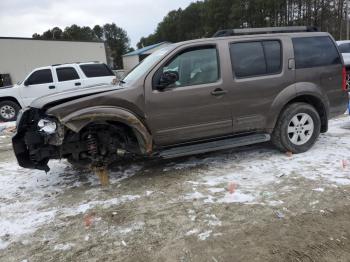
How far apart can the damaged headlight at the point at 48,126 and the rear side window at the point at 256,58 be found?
258 centimetres

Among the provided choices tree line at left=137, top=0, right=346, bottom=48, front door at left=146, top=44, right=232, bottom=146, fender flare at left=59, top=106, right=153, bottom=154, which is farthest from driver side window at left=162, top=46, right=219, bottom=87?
tree line at left=137, top=0, right=346, bottom=48

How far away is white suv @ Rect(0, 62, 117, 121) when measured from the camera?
12.4m

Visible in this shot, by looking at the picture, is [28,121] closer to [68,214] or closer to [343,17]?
[68,214]

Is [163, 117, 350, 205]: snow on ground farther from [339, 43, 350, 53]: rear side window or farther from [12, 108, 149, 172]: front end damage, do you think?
[339, 43, 350, 53]: rear side window

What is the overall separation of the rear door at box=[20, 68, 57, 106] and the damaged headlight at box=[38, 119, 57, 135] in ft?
27.3

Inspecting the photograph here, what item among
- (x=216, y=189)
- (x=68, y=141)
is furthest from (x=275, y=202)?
(x=68, y=141)

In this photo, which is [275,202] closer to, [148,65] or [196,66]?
[196,66]

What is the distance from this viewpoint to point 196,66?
5.13 meters

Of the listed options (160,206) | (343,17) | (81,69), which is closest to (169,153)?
(160,206)

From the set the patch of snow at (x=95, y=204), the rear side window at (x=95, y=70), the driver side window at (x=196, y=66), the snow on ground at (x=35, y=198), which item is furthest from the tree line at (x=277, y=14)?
the patch of snow at (x=95, y=204)

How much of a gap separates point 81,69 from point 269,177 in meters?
9.70

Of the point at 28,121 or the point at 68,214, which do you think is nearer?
the point at 68,214

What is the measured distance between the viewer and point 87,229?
371cm

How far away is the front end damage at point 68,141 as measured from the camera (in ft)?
15.0
